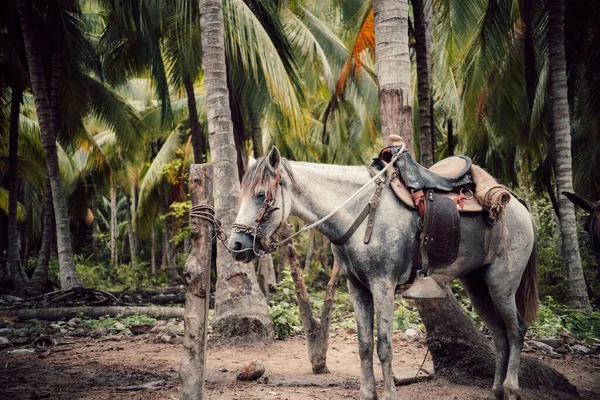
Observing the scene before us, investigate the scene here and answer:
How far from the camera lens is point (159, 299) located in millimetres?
15141

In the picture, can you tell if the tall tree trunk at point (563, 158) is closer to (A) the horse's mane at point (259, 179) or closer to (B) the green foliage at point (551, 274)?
(B) the green foliage at point (551, 274)

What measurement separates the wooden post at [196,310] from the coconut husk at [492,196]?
2.35 m

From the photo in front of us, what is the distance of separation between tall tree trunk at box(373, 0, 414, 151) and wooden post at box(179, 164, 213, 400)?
227 centimetres

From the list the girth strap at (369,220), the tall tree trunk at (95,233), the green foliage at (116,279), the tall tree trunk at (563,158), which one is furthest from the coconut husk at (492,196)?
the tall tree trunk at (95,233)

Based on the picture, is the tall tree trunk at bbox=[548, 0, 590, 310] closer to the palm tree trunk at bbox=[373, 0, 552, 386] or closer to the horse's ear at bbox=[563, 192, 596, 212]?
the horse's ear at bbox=[563, 192, 596, 212]

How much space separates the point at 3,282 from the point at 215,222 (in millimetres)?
16728

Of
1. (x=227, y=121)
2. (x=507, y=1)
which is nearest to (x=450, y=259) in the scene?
(x=227, y=121)

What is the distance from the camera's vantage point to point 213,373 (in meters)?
6.43

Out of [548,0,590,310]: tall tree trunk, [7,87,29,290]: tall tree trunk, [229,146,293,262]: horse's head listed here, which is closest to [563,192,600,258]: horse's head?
[229,146,293,262]: horse's head

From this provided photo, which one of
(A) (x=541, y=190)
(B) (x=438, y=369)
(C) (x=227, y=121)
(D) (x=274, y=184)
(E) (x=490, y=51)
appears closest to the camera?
(D) (x=274, y=184)

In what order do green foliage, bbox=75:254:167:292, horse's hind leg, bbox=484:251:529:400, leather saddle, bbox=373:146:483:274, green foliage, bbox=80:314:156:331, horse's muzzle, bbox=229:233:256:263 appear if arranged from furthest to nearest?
1. green foliage, bbox=75:254:167:292
2. green foliage, bbox=80:314:156:331
3. horse's hind leg, bbox=484:251:529:400
4. leather saddle, bbox=373:146:483:274
5. horse's muzzle, bbox=229:233:256:263

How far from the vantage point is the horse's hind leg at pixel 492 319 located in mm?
4992

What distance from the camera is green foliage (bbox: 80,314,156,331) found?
396 inches

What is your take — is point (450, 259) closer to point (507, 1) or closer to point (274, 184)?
point (274, 184)
